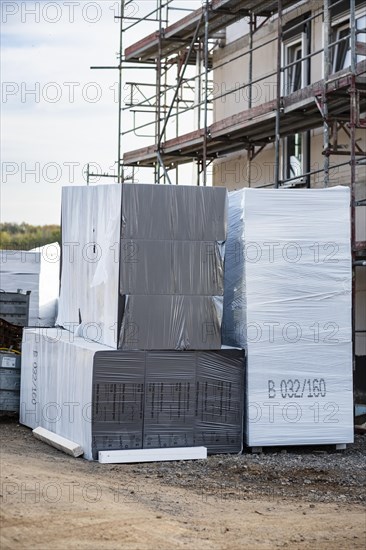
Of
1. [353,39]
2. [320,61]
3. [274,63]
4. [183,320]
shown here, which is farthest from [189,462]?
[274,63]

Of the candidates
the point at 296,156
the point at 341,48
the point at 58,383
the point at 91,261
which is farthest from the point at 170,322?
the point at 296,156

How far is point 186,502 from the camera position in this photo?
8055 mm

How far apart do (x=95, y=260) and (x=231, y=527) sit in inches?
182

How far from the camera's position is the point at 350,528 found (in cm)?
733

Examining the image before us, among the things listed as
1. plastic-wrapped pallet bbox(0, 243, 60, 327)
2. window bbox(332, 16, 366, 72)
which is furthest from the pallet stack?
window bbox(332, 16, 366, 72)

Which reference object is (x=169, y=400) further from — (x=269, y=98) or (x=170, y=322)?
(x=269, y=98)

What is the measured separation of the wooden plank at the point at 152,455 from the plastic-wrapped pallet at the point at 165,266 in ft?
3.56

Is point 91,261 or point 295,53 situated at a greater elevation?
point 295,53

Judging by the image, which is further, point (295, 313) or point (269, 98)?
point (269, 98)

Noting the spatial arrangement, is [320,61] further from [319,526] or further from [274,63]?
[319,526]

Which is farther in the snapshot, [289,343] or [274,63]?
[274,63]

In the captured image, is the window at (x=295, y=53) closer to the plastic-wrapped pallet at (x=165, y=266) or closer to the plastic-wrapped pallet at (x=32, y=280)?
the plastic-wrapped pallet at (x=32, y=280)

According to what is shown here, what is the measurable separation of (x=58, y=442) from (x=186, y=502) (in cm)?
296

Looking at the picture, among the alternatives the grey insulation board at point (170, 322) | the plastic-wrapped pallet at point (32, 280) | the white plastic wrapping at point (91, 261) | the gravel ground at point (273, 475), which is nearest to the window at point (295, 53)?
the plastic-wrapped pallet at point (32, 280)
